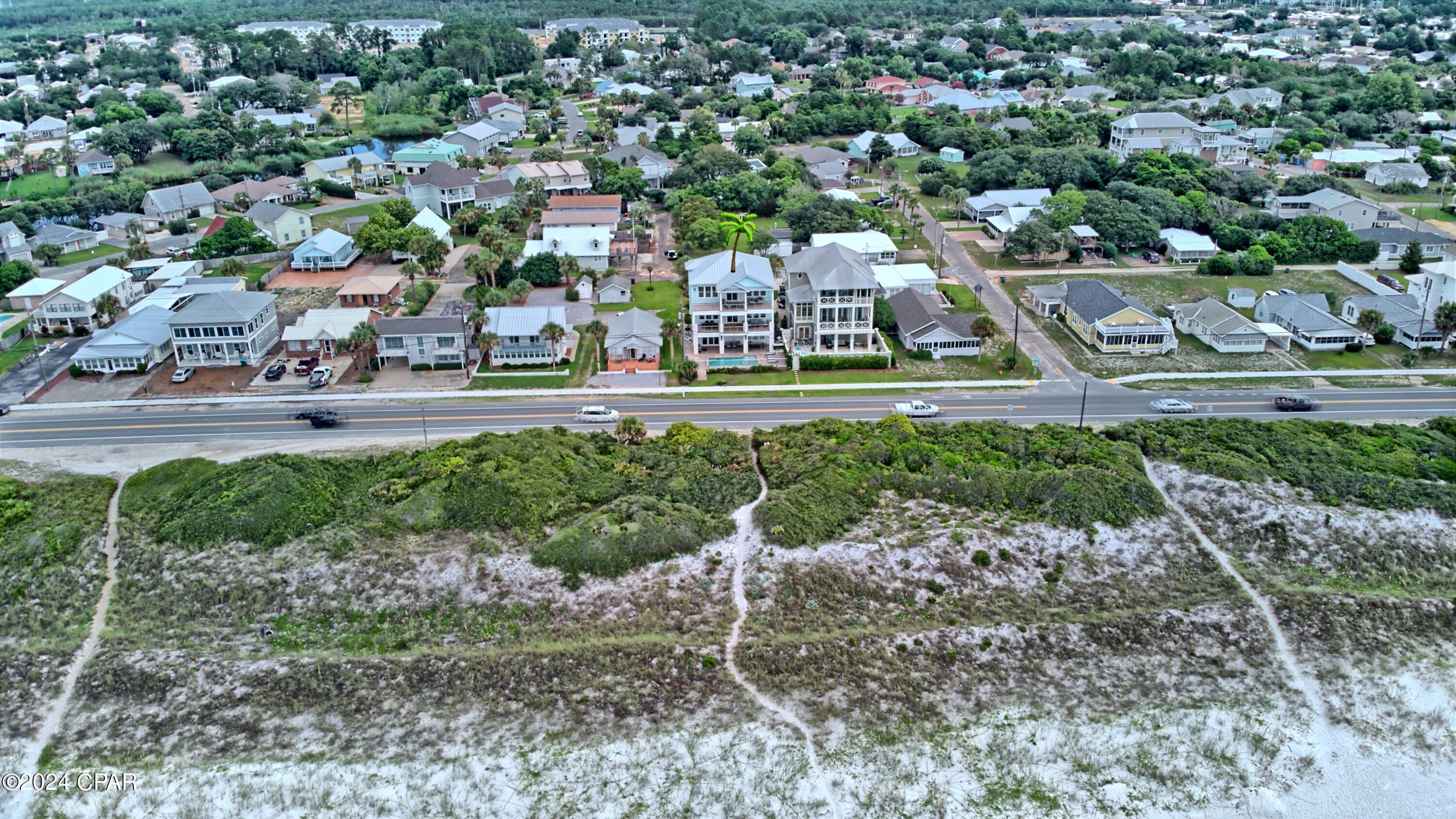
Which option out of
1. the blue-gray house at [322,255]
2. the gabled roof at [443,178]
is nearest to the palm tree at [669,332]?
the blue-gray house at [322,255]

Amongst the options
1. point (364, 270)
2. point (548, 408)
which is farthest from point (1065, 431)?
point (364, 270)

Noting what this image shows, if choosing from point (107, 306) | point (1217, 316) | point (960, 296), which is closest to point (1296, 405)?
point (1217, 316)

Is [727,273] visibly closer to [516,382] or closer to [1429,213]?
[516,382]

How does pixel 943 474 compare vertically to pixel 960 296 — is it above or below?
above

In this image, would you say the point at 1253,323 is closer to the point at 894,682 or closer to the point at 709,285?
the point at 709,285

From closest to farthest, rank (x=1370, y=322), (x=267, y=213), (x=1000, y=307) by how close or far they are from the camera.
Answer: (x=1370, y=322), (x=1000, y=307), (x=267, y=213)

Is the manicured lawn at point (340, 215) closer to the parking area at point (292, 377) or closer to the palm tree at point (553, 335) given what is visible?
the parking area at point (292, 377)

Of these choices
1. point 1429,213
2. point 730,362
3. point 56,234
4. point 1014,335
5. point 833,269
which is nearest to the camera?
point 730,362
